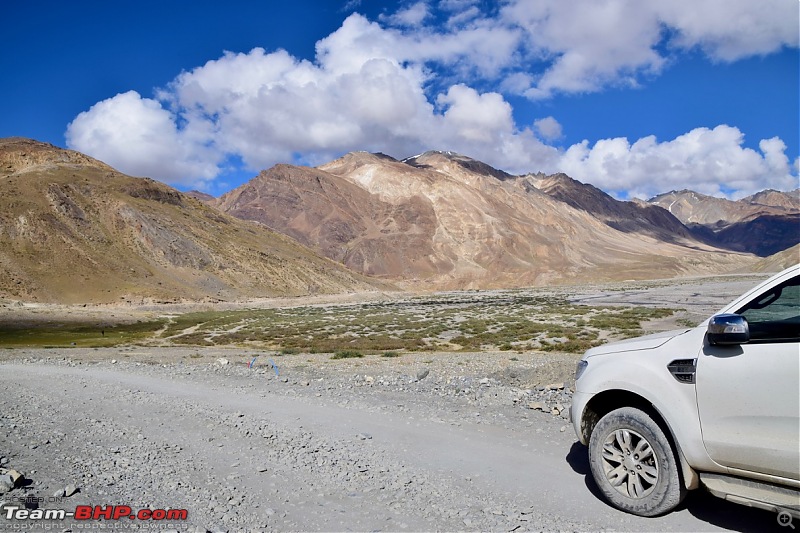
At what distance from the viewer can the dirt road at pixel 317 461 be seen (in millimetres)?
5246

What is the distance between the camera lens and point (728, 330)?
4.52 metres

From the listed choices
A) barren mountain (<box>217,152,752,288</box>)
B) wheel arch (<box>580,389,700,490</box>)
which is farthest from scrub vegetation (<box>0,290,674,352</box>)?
barren mountain (<box>217,152,752,288</box>)

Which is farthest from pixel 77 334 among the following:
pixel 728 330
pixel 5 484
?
pixel 728 330

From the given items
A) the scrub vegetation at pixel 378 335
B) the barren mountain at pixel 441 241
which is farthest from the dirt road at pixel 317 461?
the barren mountain at pixel 441 241

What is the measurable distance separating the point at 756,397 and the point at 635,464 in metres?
1.48

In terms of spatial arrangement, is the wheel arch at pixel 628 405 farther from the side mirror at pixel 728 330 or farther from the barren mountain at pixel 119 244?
the barren mountain at pixel 119 244

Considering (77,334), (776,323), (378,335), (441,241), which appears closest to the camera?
(776,323)

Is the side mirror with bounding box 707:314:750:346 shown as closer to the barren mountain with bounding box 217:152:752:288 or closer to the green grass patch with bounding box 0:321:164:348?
the green grass patch with bounding box 0:321:164:348

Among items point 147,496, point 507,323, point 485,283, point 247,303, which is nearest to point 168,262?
point 247,303

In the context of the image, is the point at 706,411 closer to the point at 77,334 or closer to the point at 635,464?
the point at 635,464

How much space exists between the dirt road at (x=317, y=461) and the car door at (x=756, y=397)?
1036mm

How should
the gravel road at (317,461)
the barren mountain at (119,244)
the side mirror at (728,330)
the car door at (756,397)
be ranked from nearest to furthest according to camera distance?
the car door at (756,397), the side mirror at (728,330), the gravel road at (317,461), the barren mountain at (119,244)

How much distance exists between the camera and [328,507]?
5.59 meters

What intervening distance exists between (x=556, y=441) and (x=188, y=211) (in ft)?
428
